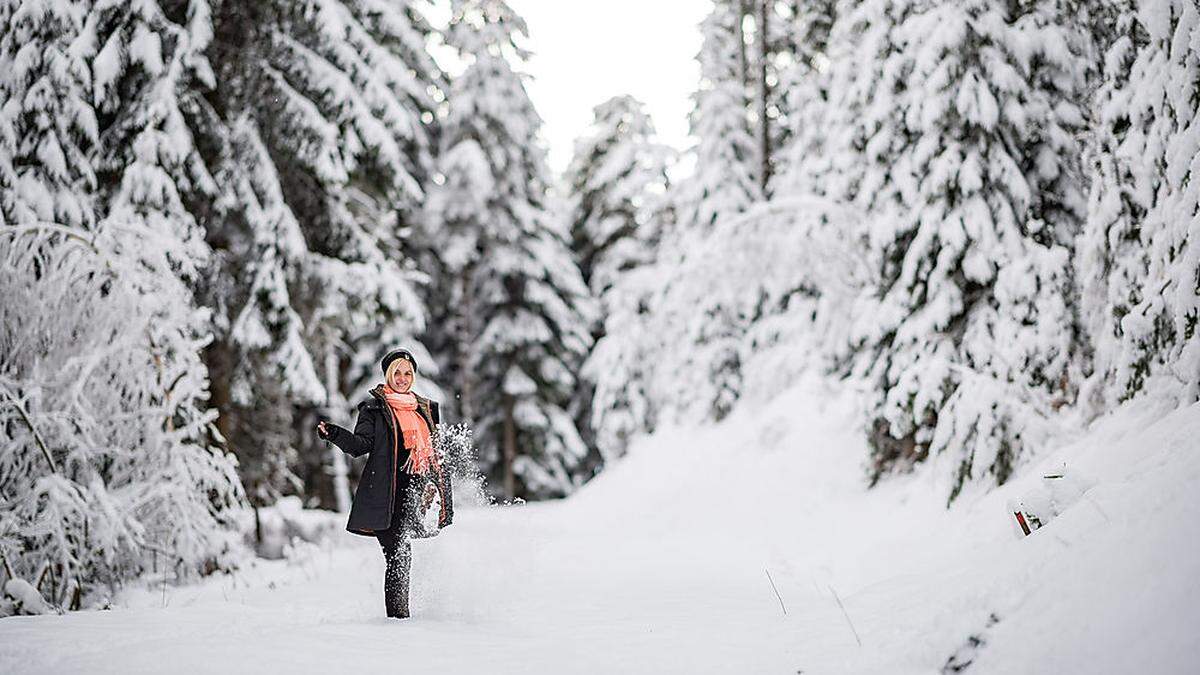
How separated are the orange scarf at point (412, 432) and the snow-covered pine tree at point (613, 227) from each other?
615 inches

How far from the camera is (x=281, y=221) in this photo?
36.3 feet

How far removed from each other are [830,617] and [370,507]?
2.81m

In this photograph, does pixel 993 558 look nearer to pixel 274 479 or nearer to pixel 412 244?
pixel 274 479

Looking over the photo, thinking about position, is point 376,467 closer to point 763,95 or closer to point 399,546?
point 399,546

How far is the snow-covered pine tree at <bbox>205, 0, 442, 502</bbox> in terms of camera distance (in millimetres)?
11039

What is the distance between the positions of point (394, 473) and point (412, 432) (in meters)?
0.29

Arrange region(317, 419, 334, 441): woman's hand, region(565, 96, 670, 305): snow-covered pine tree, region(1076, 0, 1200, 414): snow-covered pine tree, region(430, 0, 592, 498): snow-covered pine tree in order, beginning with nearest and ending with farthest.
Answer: region(317, 419, 334, 441): woman's hand, region(1076, 0, 1200, 414): snow-covered pine tree, region(430, 0, 592, 498): snow-covered pine tree, region(565, 96, 670, 305): snow-covered pine tree

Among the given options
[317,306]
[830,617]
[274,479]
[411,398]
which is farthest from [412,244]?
[830,617]

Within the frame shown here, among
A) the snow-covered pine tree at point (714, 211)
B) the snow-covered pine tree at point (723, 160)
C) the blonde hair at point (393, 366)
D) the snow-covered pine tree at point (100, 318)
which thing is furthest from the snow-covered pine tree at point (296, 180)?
the snow-covered pine tree at point (723, 160)

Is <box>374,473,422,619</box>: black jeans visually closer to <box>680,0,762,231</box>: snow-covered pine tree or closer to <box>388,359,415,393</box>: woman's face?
<box>388,359,415,393</box>: woman's face

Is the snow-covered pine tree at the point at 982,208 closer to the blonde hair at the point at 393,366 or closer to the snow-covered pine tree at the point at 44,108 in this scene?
the blonde hair at the point at 393,366

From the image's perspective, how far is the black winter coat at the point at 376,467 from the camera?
16.7ft

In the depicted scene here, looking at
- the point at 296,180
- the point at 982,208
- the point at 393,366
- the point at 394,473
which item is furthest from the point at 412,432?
the point at 296,180

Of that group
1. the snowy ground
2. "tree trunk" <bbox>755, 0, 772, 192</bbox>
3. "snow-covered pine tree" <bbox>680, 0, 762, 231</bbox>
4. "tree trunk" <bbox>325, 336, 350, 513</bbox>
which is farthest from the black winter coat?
"tree trunk" <bbox>755, 0, 772, 192</bbox>
